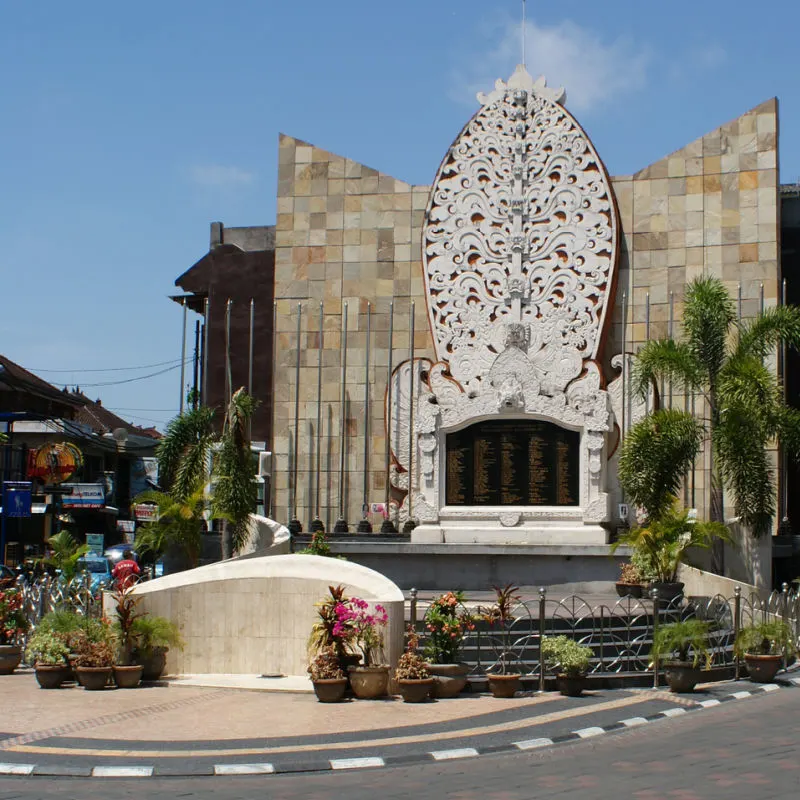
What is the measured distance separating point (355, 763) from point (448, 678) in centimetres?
457

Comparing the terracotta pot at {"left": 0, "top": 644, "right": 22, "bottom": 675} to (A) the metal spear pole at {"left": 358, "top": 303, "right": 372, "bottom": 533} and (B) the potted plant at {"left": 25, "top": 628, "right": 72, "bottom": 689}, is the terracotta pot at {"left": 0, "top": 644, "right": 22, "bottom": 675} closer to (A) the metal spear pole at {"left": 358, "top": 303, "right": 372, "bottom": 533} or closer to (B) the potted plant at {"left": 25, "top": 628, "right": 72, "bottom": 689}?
(B) the potted plant at {"left": 25, "top": 628, "right": 72, "bottom": 689}

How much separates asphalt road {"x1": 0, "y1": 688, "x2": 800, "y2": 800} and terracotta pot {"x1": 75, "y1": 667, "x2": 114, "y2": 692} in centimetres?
582

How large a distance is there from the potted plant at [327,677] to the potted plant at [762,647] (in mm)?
6053

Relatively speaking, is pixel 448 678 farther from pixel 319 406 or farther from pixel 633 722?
pixel 319 406

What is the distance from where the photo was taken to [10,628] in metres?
20.0

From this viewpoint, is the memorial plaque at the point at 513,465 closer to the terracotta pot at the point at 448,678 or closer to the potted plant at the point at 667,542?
the potted plant at the point at 667,542

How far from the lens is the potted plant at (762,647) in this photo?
18047mm

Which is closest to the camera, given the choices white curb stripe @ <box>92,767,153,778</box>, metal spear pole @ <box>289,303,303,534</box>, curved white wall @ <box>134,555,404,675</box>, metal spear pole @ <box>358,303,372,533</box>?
white curb stripe @ <box>92,767,153,778</box>

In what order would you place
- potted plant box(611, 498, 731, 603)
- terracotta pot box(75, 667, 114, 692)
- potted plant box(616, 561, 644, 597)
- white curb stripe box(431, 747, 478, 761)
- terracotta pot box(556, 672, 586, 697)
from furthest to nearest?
potted plant box(616, 561, 644, 597) → potted plant box(611, 498, 731, 603) → terracotta pot box(75, 667, 114, 692) → terracotta pot box(556, 672, 586, 697) → white curb stripe box(431, 747, 478, 761)

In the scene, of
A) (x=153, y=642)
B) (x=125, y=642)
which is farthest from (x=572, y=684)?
(x=125, y=642)

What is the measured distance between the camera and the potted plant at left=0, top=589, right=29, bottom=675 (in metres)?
19.8

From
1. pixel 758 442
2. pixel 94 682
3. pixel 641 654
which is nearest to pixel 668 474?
pixel 758 442

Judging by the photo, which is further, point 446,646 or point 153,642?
point 153,642

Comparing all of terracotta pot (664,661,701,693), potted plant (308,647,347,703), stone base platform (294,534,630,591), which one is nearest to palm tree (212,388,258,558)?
stone base platform (294,534,630,591)
